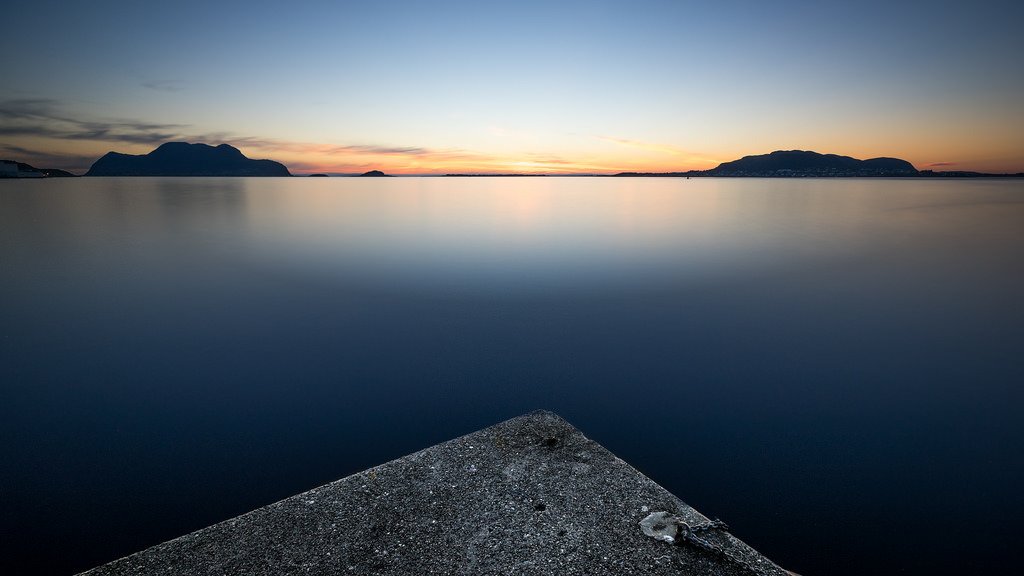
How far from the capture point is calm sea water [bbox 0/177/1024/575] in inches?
203

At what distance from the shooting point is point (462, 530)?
385 centimetres

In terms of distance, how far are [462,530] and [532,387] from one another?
4.09 m

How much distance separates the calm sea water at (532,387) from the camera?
514cm

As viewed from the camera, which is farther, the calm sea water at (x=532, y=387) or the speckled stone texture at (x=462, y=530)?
the calm sea water at (x=532, y=387)

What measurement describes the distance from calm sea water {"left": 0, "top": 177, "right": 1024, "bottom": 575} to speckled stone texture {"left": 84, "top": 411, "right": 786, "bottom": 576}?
1.46 metres

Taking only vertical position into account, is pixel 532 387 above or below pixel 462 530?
→ below

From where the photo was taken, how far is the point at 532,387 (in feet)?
25.8

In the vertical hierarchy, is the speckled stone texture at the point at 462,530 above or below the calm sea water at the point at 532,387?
above

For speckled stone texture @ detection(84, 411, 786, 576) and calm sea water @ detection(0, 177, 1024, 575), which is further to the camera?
calm sea water @ detection(0, 177, 1024, 575)

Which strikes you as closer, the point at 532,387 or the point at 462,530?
the point at 462,530

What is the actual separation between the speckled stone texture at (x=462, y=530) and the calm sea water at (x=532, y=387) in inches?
57.5

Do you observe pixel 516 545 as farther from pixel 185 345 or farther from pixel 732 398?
pixel 185 345

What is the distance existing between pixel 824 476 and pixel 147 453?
853 cm

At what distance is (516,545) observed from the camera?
3.71 metres
